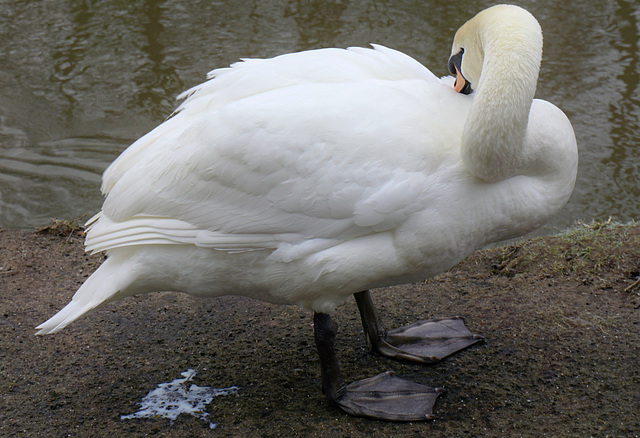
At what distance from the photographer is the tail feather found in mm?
3076

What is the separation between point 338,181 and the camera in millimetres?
2789

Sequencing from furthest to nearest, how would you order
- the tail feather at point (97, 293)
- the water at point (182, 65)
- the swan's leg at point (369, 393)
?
the water at point (182, 65), the swan's leg at point (369, 393), the tail feather at point (97, 293)

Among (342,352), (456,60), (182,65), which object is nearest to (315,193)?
(456,60)

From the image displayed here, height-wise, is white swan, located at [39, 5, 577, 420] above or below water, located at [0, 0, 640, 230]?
above

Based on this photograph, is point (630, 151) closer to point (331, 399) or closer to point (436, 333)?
point (436, 333)

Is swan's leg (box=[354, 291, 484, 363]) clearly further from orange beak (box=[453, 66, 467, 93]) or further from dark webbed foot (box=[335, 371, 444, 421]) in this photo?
orange beak (box=[453, 66, 467, 93])

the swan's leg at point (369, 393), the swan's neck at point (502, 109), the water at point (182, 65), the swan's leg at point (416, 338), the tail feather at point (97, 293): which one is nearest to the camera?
the swan's neck at point (502, 109)

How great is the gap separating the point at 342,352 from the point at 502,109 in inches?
62.5

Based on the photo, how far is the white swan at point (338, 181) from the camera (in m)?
2.78

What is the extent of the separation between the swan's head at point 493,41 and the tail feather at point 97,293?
5.23 feet

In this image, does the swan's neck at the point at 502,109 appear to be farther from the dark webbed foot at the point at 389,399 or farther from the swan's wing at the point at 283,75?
the dark webbed foot at the point at 389,399

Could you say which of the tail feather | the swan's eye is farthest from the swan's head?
the tail feather

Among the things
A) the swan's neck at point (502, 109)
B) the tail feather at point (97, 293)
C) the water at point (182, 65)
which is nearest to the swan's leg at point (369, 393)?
the tail feather at point (97, 293)

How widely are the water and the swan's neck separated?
3.13 metres
